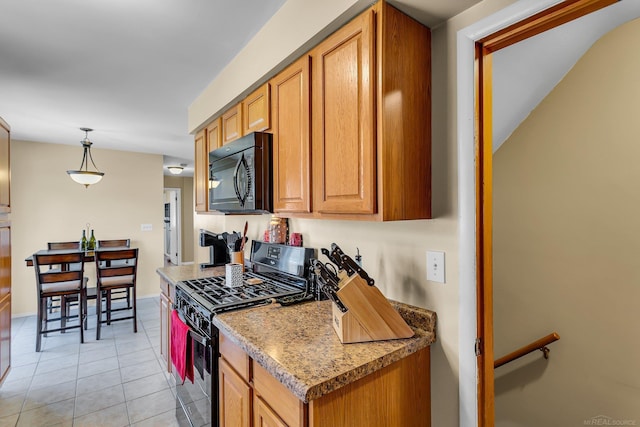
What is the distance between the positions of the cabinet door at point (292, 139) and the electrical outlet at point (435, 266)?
0.58m

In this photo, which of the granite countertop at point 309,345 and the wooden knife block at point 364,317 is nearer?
the granite countertop at point 309,345

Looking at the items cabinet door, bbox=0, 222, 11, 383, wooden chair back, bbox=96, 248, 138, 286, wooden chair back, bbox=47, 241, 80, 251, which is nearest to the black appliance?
cabinet door, bbox=0, 222, 11, 383

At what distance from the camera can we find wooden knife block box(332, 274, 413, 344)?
1.16 meters

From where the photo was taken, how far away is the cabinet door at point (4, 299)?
2.51 m

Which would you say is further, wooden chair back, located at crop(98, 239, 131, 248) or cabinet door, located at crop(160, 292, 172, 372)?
wooden chair back, located at crop(98, 239, 131, 248)

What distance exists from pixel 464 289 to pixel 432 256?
0.17m

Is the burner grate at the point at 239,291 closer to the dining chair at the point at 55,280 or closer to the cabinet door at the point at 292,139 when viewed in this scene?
the cabinet door at the point at 292,139

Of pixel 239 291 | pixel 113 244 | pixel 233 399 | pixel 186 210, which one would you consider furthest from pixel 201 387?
pixel 186 210

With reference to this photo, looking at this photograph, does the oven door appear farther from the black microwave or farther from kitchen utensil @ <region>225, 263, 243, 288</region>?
the black microwave

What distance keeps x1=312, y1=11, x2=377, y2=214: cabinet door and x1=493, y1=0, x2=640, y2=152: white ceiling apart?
0.65 m

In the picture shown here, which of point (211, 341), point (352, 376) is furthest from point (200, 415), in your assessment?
point (352, 376)

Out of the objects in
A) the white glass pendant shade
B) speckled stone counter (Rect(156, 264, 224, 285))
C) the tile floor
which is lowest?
the tile floor

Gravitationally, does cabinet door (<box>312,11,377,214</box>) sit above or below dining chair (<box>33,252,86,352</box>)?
above

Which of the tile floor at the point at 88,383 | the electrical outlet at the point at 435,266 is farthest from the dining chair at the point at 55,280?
the electrical outlet at the point at 435,266
